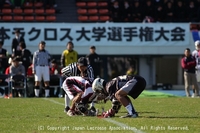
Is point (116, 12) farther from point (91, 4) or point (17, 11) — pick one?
point (17, 11)

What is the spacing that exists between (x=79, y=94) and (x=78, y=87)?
197 millimetres

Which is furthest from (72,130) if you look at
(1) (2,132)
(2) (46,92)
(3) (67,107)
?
(2) (46,92)

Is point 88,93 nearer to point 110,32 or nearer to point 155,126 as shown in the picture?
point 155,126

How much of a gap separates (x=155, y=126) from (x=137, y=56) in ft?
66.1

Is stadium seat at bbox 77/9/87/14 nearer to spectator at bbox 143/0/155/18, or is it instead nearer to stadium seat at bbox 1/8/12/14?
spectator at bbox 143/0/155/18

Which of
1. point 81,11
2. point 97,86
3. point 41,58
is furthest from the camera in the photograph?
point 81,11

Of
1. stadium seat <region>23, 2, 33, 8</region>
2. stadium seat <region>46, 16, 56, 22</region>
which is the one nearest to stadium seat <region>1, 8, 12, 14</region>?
stadium seat <region>23, 2, 33, 8</region>

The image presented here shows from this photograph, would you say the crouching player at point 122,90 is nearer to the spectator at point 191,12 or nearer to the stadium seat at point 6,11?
the spectator at point 191,12

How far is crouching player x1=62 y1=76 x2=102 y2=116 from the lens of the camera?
12.8 metres

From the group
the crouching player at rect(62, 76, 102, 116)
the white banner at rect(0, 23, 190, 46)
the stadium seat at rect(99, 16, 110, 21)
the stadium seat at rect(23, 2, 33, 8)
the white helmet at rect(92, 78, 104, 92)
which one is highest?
the stadium seat at rect(23, 2, 33, 8)

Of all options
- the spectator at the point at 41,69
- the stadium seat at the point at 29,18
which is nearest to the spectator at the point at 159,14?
the stadium seat at the point at 29,18

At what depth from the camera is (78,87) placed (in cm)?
1308

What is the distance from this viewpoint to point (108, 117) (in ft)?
41.5

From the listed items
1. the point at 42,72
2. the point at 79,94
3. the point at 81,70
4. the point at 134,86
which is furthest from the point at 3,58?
the point at 134,86
